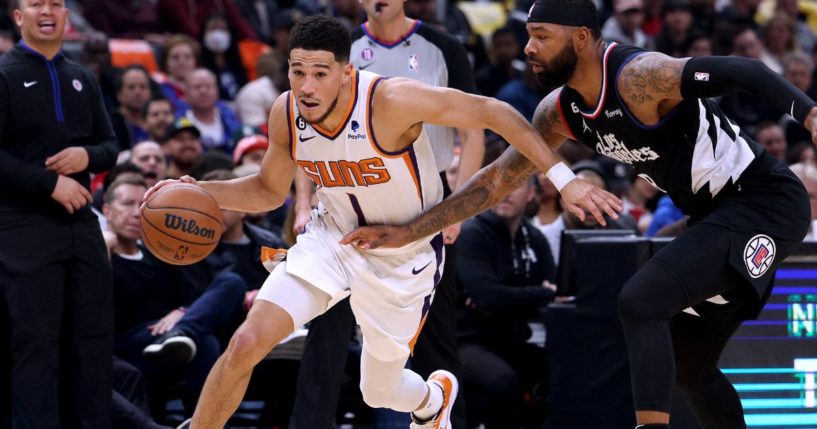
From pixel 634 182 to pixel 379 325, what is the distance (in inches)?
226

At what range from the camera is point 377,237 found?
5.27 meters

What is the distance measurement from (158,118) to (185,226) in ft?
14.4

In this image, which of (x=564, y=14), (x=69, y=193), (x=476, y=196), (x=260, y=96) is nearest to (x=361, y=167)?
(x=476, y=196)

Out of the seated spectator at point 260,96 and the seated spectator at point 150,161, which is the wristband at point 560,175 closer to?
the seated spectator at point 150,161

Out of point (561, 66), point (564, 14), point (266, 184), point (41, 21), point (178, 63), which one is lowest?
point (178, 63)

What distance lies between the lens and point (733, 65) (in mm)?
4715

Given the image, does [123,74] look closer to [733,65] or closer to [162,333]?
[162,333]

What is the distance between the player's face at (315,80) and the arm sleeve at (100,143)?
1849 millimetres

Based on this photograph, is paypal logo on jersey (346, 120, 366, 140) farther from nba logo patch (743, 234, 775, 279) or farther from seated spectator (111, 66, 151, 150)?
seated spectator (111, 66, 151, 150)

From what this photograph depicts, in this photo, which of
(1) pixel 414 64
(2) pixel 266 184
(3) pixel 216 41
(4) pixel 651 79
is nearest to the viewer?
(4) pixel 651 79

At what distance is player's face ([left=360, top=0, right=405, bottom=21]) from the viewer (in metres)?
6.21

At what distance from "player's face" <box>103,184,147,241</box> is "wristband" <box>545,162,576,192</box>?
3206 millimetres

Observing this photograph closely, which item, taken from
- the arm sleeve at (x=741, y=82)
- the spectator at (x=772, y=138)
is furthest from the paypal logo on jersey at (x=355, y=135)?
the spectator at (x=772, y=138)

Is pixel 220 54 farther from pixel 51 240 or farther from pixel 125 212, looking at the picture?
pixel 51 240
